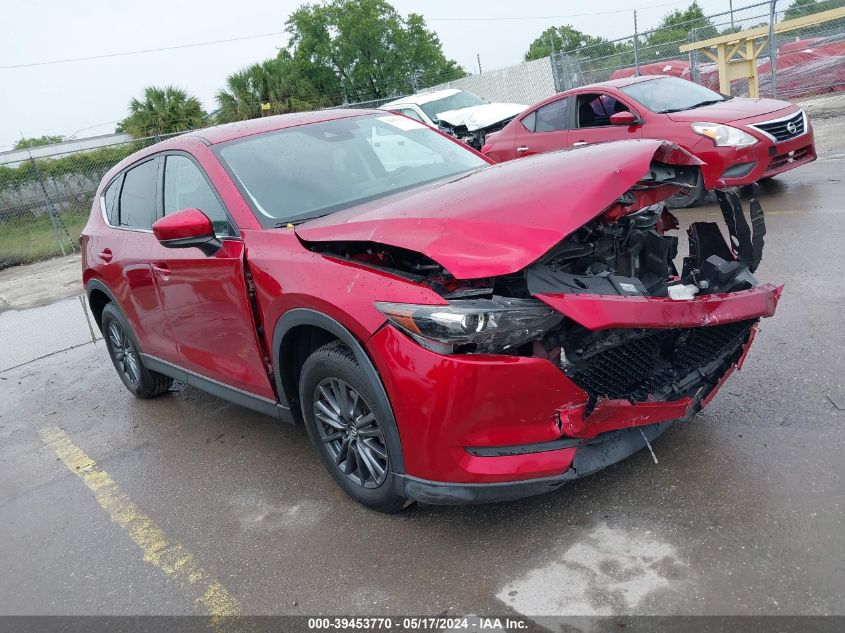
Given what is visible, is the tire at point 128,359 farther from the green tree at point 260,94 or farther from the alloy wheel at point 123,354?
the green tree at point 260,94

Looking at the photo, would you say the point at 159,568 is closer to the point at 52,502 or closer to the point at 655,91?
the point at 52,502

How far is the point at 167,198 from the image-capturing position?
14.6 feet

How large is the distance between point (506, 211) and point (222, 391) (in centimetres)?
218

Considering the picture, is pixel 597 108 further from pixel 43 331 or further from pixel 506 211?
pixel 43 331

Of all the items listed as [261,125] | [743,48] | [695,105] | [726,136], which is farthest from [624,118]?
[743,48]

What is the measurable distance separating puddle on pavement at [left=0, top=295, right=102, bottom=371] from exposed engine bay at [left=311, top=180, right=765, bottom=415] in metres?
5.64

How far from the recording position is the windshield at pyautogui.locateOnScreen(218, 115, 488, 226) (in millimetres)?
3781

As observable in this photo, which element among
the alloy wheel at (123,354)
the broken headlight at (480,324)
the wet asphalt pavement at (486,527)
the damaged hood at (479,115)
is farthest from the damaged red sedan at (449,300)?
the damaged hood at (479,115)

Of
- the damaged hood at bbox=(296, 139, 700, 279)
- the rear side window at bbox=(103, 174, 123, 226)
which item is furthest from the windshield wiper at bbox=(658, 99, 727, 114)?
the rear side window at bbox=(103, 174, 123, 226)

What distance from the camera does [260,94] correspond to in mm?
32469

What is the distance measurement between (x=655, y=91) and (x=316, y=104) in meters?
29.6

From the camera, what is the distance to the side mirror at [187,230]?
140 inches

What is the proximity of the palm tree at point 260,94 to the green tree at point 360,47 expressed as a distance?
20921mm

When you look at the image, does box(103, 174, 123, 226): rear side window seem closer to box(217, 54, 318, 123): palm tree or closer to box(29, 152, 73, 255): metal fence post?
box(29, 152, 73, 255): metal fence post
